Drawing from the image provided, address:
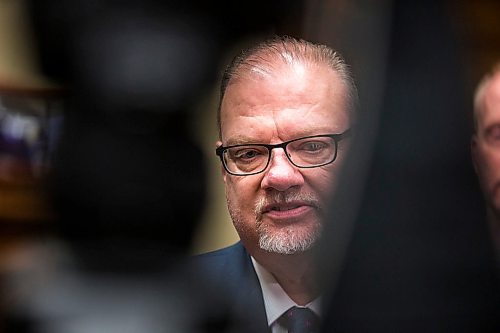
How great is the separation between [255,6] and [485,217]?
0.40 metres

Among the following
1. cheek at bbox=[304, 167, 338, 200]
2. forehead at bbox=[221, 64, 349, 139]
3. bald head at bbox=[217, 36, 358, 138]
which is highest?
bald head at bbox=[217, 36, 358, 138]

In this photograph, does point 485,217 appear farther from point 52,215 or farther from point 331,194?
point 52,215

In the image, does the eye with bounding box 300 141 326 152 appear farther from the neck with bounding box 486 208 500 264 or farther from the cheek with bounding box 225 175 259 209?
the neck with bounding box 486 208 500 264

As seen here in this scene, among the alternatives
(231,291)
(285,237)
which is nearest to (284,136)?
(285,237)

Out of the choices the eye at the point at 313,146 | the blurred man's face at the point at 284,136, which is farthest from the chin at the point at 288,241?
the eye at the point at 313,146

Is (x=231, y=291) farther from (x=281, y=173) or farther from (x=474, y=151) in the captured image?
(x=474, y=151)

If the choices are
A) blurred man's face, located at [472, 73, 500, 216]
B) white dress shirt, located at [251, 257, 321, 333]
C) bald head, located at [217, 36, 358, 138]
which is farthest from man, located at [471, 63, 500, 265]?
white dress shirt, located at [251, 257, 321, 333]

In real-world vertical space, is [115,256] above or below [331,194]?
below

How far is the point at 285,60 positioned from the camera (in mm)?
996

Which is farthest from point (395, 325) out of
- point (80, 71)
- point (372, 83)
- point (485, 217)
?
point (80, 71)

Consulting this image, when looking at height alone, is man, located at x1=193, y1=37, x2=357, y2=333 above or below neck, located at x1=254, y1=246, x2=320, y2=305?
above

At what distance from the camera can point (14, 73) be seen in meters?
1.07

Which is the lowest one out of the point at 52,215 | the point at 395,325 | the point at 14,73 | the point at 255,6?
the point at 395,325

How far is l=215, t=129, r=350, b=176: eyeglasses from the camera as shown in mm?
977
